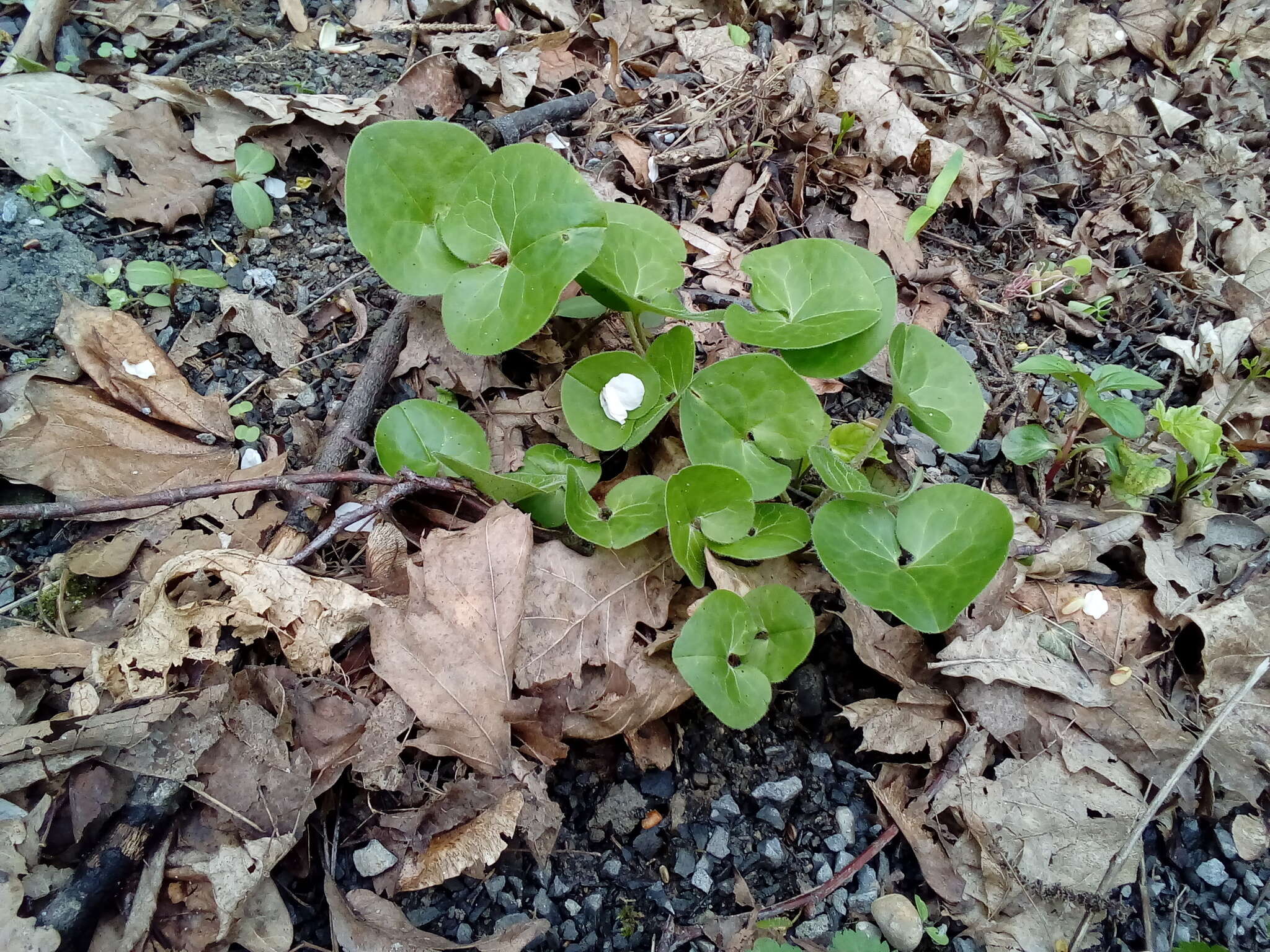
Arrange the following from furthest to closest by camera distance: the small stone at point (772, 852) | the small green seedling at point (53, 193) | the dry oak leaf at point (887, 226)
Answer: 1. the dry oak leaf at point (887, 226)
2. the small green seedling at point (53, 193)
3. the small stone at point (772, 852)

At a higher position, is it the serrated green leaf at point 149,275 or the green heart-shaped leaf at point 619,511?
the green heart-shaped leaf at point 619,511

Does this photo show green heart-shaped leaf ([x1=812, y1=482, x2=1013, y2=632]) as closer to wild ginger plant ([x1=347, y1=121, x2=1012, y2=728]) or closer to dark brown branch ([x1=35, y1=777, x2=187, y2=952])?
wild ginger plant ([x1=347, y1=121, x2=1012, y2=728])

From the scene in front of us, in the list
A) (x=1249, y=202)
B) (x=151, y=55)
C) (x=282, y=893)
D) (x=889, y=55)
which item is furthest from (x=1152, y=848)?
(x=151, y=55)

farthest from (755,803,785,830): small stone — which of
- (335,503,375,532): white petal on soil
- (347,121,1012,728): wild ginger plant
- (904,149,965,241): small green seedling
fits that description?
(904,149,965,241): small green seedling

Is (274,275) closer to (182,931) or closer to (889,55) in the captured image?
(182,931)

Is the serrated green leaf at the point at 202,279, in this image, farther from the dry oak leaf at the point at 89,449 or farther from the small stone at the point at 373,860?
the small stone at the point at 373,860

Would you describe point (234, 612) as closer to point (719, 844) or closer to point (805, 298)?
point (719, 844)

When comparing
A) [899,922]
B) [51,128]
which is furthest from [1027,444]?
[51,128]

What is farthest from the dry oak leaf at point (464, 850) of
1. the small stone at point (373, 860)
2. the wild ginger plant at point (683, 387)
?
the wild ginger plant at point (683, 387)
